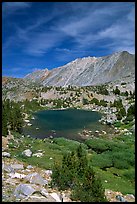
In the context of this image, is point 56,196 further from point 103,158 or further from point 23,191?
point 103,158

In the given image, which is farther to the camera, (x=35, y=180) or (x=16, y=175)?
(x=16, y=175)

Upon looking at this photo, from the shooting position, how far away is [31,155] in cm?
2005

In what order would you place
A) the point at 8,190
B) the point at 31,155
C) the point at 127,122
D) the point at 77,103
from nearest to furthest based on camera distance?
the point at 8,190 → the point at 31,155 → the point at 127,122 → the point at 77,103

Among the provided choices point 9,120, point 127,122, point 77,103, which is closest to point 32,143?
point 9,120

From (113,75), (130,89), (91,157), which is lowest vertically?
(91,157)

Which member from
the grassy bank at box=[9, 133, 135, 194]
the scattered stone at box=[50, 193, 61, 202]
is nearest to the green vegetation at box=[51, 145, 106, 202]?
the scattered stone at box=[50, 193, 61, 202]

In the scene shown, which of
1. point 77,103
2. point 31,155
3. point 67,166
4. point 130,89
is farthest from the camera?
point 130,89

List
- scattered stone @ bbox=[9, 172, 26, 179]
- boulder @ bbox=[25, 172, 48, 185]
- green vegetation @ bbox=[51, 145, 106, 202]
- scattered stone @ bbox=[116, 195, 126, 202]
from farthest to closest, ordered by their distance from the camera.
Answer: scattered stone @ bbox=[9, 172, 26, 179], boulder @ bbox=[25, 172, 48, 185], scattered stone @ bbox=[116, 195, 126, 202], green vegetation @ bbox=[51, 145, 106, 202]

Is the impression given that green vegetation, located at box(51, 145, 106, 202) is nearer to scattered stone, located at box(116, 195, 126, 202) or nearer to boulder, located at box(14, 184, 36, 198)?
scattered stone, located at box(116, 195, 126, 202)

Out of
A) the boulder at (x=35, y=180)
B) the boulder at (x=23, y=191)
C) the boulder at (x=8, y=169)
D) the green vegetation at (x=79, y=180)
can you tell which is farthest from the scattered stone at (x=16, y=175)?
the boulder at (x=23, y=191)

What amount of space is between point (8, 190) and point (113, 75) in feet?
621

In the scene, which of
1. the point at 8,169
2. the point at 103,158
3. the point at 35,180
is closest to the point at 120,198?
the point at 35,180

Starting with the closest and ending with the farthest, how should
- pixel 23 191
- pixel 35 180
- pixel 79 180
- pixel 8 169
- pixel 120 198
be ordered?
pixel 23 191, pixel 79 180, pixel 120 198, pixel 35 180, pixel 8 169

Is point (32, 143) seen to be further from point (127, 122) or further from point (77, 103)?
point (77, 103)
